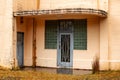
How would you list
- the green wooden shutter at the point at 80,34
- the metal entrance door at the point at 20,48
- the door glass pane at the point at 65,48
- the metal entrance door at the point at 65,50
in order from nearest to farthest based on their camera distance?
the green wooden shutter at the point at 80,34 → the metal entrance door at the point at 65,50 → the door glass pane at the point at 65,48 → the metal entrance door at the point at 20,48

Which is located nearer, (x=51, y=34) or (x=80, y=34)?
(x=80, y=34)

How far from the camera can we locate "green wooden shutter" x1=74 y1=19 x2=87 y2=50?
19.9 meters

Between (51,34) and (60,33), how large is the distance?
634 millimetres

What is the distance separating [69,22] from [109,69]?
4.12m

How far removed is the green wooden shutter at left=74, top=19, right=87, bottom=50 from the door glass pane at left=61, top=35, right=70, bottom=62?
626 millimetres

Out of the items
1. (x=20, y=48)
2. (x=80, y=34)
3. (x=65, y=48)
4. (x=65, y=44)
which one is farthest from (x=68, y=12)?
(x=20, y=48)

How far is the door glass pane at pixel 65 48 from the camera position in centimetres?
2041

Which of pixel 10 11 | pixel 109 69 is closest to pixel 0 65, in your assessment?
pixel 10 11

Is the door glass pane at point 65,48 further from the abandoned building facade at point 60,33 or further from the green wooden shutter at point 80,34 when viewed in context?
the green wooden shutter at point 80,34

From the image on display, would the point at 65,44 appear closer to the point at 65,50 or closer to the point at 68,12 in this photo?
the point at 65,50

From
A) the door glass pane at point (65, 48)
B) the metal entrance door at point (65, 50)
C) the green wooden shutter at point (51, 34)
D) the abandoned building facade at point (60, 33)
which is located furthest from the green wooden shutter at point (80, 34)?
the green wooden shutter at point (51, 34)

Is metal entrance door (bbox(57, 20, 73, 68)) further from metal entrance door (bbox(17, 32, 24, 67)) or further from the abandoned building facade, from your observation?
metal entrance door (bbox(17, 32, 24, 67))

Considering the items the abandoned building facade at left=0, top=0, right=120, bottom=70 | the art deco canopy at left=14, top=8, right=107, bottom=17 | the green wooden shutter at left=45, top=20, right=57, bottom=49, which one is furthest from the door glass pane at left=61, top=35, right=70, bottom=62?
the art deco canopy at left=14, top=8, right=107, bottom=17

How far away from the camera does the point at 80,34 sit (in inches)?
788
